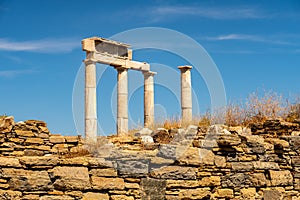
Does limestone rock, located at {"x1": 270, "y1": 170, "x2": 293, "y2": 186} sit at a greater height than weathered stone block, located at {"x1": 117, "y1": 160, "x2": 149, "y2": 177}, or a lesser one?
lesser

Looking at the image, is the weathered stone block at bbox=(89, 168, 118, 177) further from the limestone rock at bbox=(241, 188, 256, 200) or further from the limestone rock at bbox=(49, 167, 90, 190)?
the limestone rock at bbox=(241, 188, 256, 200)

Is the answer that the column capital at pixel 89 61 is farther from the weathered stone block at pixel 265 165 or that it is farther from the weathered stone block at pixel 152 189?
the weathered stone block at pixel 152 189

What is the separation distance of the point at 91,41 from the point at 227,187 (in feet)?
35.8

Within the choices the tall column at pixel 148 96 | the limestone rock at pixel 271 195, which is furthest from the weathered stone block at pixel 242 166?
the tall column at pixel 148 96

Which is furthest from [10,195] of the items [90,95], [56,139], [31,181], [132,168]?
[90,95]

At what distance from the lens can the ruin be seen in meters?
19.6

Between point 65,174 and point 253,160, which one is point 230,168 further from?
point 65,174

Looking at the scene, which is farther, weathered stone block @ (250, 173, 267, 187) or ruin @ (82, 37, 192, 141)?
ruin @ (82, 37, 192, 141)

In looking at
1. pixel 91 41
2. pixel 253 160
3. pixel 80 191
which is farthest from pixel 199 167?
pixel 91 41

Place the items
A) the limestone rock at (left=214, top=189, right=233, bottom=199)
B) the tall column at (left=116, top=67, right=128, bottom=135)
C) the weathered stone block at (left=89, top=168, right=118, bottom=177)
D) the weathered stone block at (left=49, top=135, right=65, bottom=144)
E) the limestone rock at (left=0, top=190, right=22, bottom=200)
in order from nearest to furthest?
the limestone rock at (left=0, top=190, right=22, bottom=200) → the weathered stone block at (left=89, top=168, right=118, bottom=177) → the limestone rock at (left=214, top=189, right=233, bottom=199) → the weathered stone block at (left=49, top=135, right=65, bottom=144) → the tall column at (left=116, top=67, right=128, bottom=135)

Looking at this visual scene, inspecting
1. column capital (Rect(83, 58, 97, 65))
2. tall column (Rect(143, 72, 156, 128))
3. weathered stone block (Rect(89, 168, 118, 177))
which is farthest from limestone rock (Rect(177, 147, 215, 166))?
tall column (Rect(143, 72, 156, 128))

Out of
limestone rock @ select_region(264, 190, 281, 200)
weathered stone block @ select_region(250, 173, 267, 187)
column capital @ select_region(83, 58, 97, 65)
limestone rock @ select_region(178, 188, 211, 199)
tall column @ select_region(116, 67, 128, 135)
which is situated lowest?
limestone rock @ select_region(264, 190, 281, 200)

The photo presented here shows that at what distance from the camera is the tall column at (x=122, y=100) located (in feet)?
69.3

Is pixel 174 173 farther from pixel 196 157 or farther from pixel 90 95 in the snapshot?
pixel 90 95
